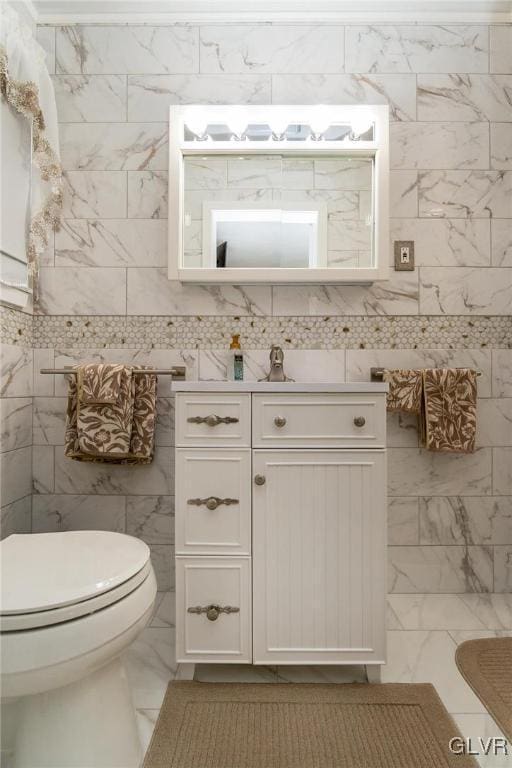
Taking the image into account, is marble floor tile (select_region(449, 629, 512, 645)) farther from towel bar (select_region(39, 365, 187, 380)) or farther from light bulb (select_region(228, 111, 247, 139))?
light bulb (select_region(228, 111, 247, 139))

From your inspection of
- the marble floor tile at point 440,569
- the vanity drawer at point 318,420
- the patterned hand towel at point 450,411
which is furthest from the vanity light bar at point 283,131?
the marble floor tile at point 440,569

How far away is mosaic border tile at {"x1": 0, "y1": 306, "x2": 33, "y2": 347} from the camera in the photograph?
1.90 m

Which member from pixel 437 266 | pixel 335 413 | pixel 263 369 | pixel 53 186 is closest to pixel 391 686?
pixel 335 413

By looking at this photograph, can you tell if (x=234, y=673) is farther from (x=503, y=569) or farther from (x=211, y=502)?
(x=503, y=569)

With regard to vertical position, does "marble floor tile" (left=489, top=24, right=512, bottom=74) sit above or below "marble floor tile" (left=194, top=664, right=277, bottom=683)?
above

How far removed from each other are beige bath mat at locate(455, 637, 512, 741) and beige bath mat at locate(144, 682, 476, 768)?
0.44 ft

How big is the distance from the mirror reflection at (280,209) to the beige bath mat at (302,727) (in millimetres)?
1484

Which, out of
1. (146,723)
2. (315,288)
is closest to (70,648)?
(146,723)

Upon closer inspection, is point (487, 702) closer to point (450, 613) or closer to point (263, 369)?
point (450, 613)

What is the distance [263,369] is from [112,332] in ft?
2.16

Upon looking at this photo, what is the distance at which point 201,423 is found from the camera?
5.05ft

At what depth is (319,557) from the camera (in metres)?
Answer: 1.52

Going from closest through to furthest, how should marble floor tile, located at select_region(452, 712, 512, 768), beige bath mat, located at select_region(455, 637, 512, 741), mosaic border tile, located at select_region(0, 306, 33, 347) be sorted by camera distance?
marble floor tile, located at select_region(452, 712, 512, 768) → beige bath mat, located at select_region(455, 637, 512, 741) → mosaic border tile, located at select_region(0, 306, 33, 347)

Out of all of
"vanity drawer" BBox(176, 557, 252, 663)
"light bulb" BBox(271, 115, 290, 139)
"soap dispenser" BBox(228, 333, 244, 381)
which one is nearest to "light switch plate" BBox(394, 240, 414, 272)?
"light bulb" BBox(271, 115, 290, 139)
